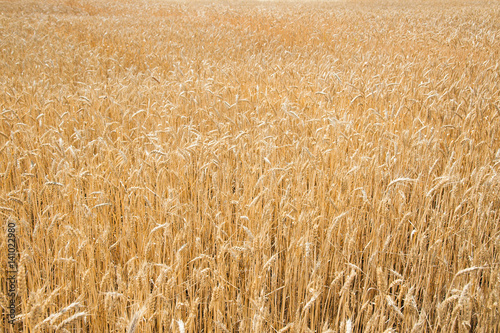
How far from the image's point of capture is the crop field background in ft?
Result: 4.04

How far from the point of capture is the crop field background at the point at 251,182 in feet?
4.04

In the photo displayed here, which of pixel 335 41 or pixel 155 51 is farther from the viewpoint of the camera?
pixel 335 41

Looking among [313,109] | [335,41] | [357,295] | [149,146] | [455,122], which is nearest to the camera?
[357,295]

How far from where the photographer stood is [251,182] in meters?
1.89

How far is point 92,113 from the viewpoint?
3115mm

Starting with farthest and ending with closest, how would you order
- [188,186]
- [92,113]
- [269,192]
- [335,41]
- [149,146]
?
1. [335,41]
2. [92,113]
3. [149,146]
4. [188,186]
5. [269,192]

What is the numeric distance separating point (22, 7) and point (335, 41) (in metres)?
11.9

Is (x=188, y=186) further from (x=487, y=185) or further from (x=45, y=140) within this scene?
(x=487, y=185)

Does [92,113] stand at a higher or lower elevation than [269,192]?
higher

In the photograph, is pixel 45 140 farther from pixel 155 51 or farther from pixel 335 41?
pixel 335 41

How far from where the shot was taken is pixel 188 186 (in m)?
2.19

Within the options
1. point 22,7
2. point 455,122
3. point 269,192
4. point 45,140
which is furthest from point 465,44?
point 22,7

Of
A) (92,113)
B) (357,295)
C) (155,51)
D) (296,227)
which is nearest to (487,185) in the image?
(357,295)

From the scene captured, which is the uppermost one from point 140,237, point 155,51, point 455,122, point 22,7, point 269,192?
point 22,7
